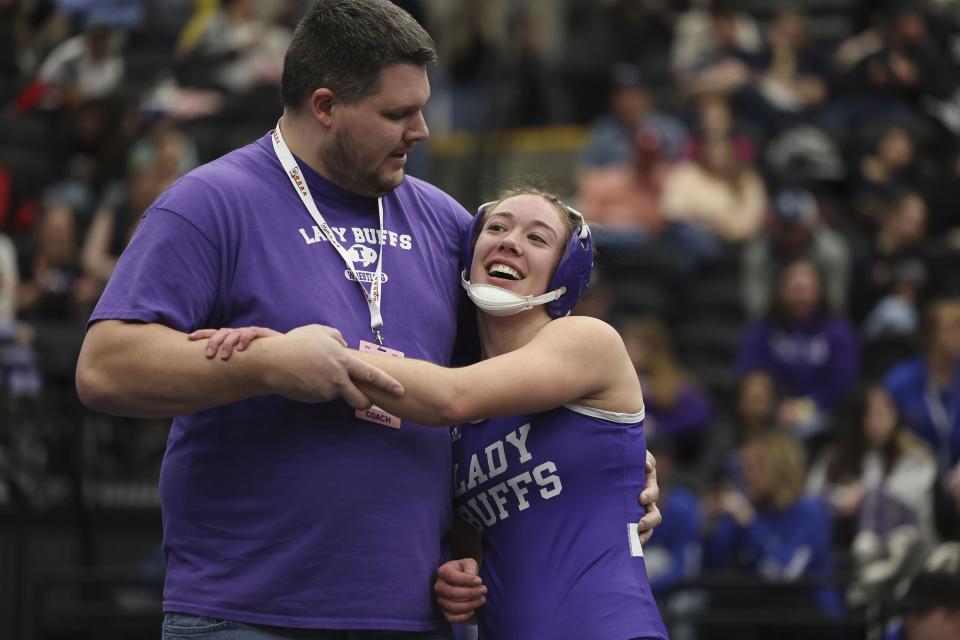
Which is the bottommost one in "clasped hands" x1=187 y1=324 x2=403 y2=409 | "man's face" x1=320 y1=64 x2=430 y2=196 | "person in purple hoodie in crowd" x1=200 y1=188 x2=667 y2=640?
"person in purple hoodie in crowd" x1=200 y1=188 x2=667 y2=640

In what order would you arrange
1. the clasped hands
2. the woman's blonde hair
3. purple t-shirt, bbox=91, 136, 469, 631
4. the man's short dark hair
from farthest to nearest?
the woman's blonde hair
the man's short dark hair
purple t-shirt, bbox=91, 136, 469, 631
the clasped hands

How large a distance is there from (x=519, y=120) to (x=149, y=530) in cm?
594

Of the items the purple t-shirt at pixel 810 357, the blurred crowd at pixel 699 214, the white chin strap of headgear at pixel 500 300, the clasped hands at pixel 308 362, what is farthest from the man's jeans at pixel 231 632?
the purple t-shirt at pixel 810 357

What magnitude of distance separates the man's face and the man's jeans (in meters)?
1.00

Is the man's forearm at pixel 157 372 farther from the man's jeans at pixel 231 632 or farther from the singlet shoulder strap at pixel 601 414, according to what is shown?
the singlet shoulder strap at pixel 601 414

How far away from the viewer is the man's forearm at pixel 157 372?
3119 millimetres

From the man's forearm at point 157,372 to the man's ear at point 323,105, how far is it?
635mm

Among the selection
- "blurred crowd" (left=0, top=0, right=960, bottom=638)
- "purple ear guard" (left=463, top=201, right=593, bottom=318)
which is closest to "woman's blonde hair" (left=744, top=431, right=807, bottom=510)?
"blurred crowd" (left=0, top=0, right=960, bottom=638)

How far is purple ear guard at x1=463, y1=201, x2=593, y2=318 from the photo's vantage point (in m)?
3.72

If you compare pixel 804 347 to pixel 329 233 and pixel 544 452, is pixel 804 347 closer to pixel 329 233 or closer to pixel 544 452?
pixel 544 452

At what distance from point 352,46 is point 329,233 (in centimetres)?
42

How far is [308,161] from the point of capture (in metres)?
3.58

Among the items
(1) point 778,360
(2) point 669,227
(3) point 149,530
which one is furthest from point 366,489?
(2) point 669,227

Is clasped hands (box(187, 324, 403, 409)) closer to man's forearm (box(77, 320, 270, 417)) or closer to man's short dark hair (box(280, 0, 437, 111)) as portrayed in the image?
man's forearm (box(77, 320, 270, 417))
